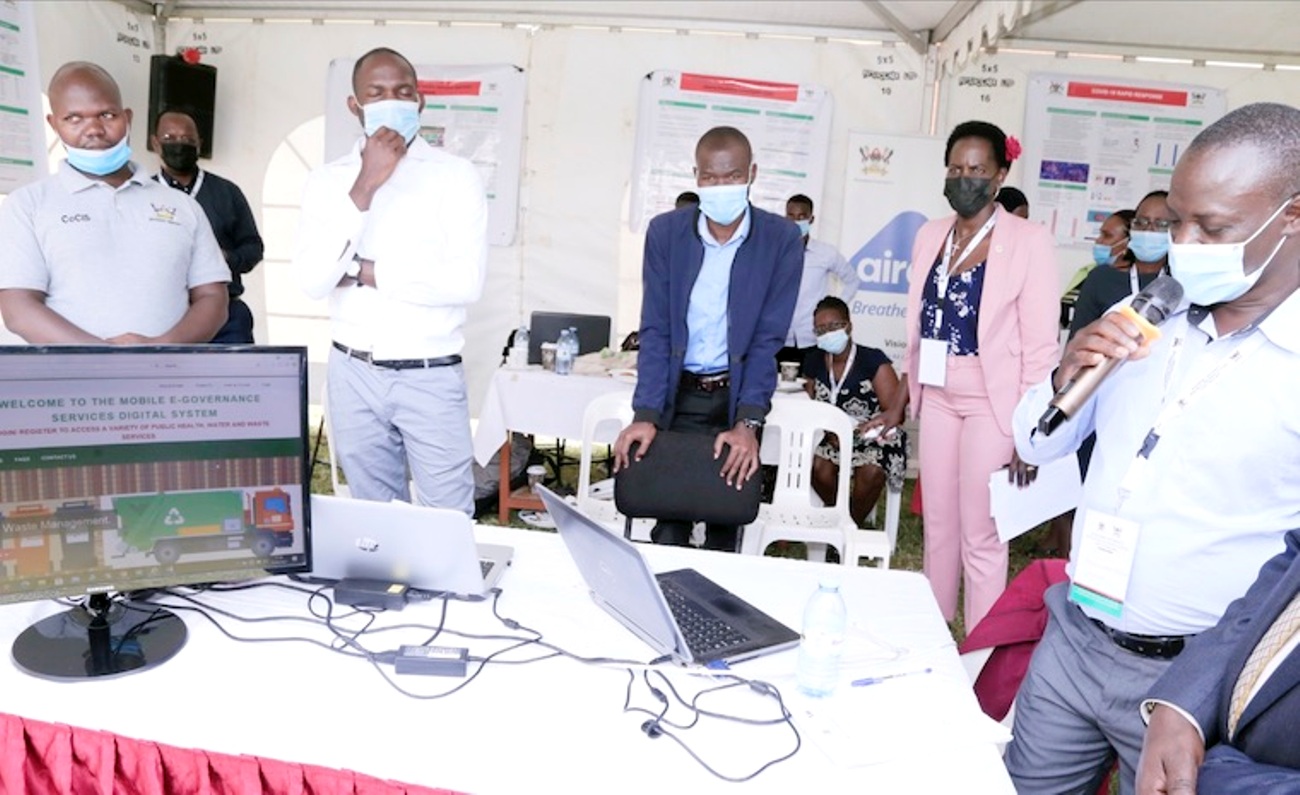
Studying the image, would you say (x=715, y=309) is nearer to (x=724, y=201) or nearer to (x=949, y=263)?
(x=724, y=201)

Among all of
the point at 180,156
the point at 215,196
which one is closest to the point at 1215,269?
the point at 215,196

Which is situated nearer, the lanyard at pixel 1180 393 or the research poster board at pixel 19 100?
the lanyard at pixel 1180 393

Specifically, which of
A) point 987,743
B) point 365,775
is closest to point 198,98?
point 365,775

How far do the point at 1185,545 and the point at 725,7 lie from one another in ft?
15.1

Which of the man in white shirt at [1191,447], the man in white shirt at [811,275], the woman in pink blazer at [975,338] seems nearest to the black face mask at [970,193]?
the woman in pink blazer at [975,338]

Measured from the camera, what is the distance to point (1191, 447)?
1.30m

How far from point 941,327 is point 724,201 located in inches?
32.1

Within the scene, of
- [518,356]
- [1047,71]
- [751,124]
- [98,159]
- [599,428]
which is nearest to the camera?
[98,159]

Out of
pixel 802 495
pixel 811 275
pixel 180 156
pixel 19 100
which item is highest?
pixel 19 100

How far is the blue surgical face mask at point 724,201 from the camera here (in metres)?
2.56

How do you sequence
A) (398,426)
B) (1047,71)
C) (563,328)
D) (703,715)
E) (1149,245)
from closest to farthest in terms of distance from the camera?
(703,715)
(398,426)
(1149,245)
(563,328)
(1047,71)

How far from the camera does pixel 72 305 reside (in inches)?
93.4

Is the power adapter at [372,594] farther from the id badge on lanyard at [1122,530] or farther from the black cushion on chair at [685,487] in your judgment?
the id badge on lanyard at [1122,530]

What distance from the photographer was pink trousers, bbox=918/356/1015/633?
8.86 feet
